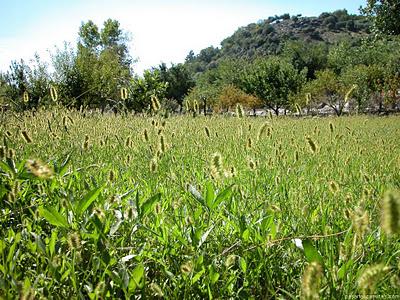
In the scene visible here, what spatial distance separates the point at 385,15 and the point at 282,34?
103857mm

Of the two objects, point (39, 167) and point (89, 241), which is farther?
point (89, 241)

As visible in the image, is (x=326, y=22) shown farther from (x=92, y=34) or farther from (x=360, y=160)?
(x=360, y=160)

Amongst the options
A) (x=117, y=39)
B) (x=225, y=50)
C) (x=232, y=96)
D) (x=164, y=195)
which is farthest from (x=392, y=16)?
(x=225, y=50)

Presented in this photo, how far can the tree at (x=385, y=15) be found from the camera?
1920 cm

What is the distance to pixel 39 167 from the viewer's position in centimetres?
104

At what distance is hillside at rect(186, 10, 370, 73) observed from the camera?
111 meters

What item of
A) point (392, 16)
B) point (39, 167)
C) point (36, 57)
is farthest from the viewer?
point (392, 16)

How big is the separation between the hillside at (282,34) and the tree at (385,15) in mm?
83309

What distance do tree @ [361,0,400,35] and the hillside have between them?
273 feet

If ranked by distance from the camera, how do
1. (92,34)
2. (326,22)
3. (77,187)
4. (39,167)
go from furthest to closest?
(326,22) < (92,34) < (77,187) < (39,167)

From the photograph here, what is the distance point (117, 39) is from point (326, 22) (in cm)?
10228

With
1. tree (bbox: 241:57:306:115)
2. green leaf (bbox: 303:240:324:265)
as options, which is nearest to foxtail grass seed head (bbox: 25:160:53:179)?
green leaf (bbox: 303:240:324:265)

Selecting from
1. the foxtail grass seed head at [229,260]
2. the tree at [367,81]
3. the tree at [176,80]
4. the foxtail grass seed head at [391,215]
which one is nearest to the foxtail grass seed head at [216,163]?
the foxtail grass seed head at [229,260]

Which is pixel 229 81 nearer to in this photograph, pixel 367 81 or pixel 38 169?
pixel 367 81
